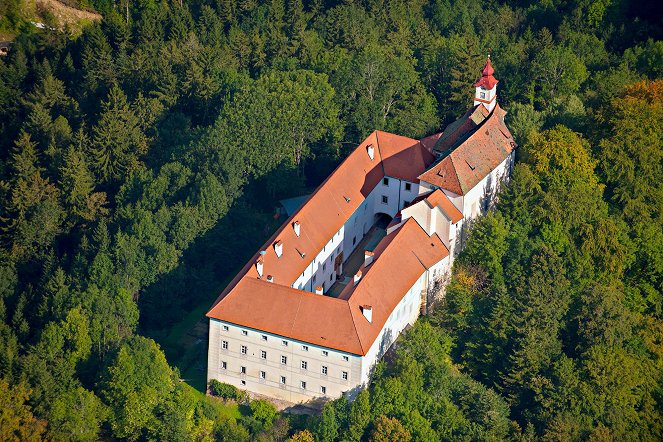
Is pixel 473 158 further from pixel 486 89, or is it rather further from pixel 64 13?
pixel 64 13

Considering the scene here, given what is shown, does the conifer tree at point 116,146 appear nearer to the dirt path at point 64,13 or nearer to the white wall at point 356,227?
the white wall at point 356,227

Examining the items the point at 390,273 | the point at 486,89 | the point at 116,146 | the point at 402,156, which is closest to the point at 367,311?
the point at 390,273

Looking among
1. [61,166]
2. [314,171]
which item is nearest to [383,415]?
[314,171]

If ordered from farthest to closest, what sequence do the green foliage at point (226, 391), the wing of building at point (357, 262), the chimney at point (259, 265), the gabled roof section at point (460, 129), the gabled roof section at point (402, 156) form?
the gabled roof section at point (460, 129) → the gabled roof section at point (402, 156) → the chimney at point (259, 265) → the green foliage at point (226, 391) → the wing of building at point (357, 262)

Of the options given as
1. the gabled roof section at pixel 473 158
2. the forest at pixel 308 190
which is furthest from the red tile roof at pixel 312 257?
the forest at pixel 308 190

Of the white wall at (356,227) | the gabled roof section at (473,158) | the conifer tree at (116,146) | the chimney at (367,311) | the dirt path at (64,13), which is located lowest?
the dirt path at (64,13)

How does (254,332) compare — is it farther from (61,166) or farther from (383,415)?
(61,166)
